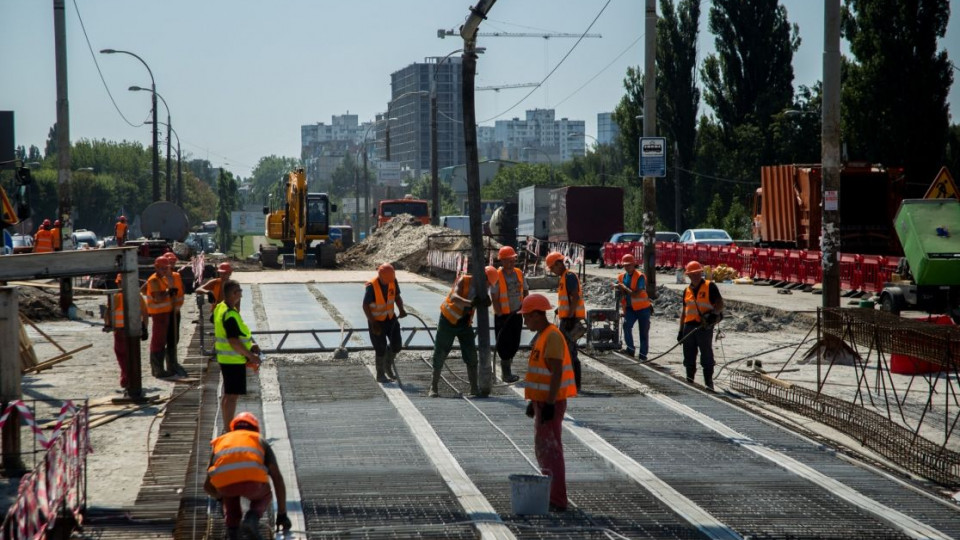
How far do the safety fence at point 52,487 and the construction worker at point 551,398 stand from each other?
3538 millimetres

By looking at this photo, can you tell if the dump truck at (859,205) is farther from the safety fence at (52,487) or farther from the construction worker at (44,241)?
the safety fence at (52,487)

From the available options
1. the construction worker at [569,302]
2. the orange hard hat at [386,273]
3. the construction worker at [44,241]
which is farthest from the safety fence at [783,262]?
the construction worker at [44,241]

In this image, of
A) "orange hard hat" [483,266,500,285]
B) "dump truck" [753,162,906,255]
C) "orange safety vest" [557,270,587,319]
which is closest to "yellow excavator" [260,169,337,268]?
"dump truck" [753,162,906,255]

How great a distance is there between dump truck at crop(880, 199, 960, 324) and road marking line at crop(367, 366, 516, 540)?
1135 cm

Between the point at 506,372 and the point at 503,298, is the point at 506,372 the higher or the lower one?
the lower one

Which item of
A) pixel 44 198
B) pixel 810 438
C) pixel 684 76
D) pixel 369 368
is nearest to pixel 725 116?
pixel 684 76

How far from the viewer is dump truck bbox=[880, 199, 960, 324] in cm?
2088

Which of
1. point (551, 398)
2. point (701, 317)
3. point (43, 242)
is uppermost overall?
point (43, 242)

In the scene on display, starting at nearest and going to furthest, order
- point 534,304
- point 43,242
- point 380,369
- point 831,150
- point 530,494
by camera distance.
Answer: point 530,494 → point 534,304 → point 380,369 → point 831,150 → point 43,242

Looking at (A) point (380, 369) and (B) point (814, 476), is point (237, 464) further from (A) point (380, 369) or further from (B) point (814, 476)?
(A) point (380, 369)

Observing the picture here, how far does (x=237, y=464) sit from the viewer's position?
284 inches

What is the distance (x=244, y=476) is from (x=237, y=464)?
9 centimetres

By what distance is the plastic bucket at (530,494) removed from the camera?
341 inches

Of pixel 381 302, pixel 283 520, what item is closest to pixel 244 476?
pixel 283 520
